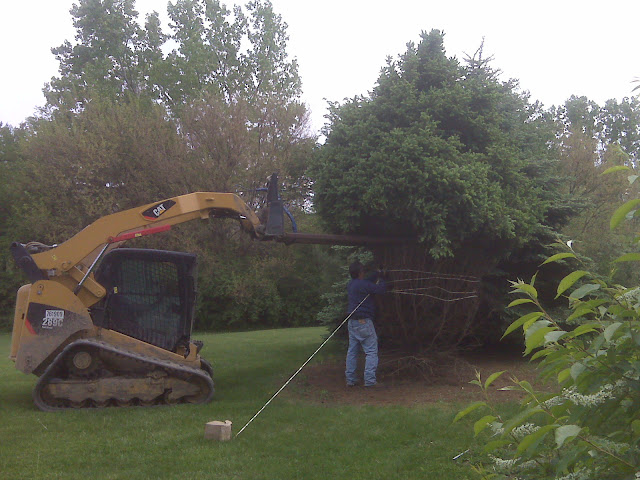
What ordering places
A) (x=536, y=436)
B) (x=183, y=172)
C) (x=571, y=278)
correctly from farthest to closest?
(x=183, y=172)
(x=571, y=278)
(x=536, y=436)

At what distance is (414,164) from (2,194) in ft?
87.3

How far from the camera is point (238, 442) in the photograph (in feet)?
20.2

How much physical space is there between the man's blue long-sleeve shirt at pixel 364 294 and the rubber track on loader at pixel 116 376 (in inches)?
93.3

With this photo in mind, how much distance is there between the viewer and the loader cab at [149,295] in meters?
8.34

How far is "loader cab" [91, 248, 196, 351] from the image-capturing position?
834 cm

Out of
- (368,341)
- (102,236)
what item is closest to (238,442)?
(368,341)

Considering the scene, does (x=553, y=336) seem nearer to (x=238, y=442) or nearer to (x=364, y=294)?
(x=238, y=442)

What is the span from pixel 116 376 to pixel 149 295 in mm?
1312

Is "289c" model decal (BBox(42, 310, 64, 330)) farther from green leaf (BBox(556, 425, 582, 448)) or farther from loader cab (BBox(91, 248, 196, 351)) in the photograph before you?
green leaf (BBox(556, 425, 582, 448))

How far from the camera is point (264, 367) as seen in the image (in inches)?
447

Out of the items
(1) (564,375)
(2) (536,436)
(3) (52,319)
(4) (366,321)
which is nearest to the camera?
(2) (536,436)

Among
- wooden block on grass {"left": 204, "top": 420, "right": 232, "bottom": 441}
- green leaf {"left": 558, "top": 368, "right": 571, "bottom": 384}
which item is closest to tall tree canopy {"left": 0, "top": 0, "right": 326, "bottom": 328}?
wooden block on grass {"left": 204, "top": 420, "right": 232, "bottom": 441}

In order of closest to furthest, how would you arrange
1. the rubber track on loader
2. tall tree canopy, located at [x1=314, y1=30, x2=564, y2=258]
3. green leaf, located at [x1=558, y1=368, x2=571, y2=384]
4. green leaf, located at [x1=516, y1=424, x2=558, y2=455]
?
1. green leaf, located at [x1=516, y1=424, x2=558, y2=455]
2. green leaf, located at [x1=558, y1=368, x2=571, y2=384]
3. the rubber track on loader
4. tall tree canopy, located at [x1=314, y1=30, x2=564, y2=258]

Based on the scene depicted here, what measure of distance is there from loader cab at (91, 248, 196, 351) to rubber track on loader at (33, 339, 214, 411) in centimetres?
53
